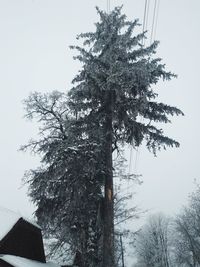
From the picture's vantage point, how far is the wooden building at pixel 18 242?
10.8m

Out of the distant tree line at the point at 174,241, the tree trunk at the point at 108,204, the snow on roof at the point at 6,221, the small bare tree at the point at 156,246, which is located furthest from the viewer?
the small bare tree at the point at 156,246

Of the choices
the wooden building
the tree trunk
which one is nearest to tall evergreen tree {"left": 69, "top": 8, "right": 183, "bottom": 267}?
the tree trunk

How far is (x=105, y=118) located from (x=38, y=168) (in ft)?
17.4

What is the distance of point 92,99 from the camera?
12.8 m

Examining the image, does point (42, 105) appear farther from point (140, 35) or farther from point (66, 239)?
point (66, 239)

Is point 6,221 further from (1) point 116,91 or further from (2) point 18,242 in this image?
(1) point 116,91

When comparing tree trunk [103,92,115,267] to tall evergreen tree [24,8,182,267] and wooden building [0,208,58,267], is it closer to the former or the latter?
tall evergreen tree [24,8,182,267]

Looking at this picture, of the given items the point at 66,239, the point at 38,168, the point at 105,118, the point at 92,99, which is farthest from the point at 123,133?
the point at 66,239

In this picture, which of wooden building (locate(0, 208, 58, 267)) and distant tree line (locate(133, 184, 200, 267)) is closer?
wooden building (locate(0, 208, 58, 267))

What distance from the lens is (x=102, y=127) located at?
12609 mm

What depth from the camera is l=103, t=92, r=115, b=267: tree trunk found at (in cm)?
1076

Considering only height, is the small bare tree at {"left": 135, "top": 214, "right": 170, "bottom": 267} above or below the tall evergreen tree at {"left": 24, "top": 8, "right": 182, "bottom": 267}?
above

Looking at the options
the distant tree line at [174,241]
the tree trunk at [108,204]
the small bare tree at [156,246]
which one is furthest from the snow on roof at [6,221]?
the small bare tree at [156,246]

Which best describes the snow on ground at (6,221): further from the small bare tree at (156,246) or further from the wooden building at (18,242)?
the small bare tree at (156,246)
